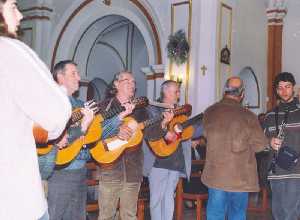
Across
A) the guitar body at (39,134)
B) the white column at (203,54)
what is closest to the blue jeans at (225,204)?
the guitar body at (39,134)

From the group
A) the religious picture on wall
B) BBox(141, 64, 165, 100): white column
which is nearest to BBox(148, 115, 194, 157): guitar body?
the religious picture on wall

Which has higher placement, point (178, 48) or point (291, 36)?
point (291, 36)

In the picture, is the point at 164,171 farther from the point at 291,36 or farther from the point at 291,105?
the point at 291,36

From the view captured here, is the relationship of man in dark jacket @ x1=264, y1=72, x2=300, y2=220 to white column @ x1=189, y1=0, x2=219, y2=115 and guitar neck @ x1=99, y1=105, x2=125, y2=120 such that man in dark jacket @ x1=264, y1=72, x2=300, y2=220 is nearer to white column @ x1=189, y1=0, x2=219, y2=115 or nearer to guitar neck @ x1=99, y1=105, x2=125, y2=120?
guitar neck @ x1=99, y1=105, x2=125, y2=120

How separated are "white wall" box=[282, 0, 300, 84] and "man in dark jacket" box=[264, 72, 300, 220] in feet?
22.8

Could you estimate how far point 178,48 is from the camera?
28.7 ft

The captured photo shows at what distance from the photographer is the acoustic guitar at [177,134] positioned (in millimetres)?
4160

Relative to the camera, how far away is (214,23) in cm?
872

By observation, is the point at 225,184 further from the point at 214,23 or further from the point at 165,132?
the point at 214,23

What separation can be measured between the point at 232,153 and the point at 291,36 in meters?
7.64

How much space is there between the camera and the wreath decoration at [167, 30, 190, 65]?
870 centimetres

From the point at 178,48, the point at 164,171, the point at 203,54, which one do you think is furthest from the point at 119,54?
the point at 164,171

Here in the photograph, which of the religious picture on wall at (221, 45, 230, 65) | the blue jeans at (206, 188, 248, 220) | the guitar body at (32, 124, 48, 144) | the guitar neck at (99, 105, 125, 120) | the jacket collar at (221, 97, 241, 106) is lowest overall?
the blue jeans at (206, 188, 248, 220)

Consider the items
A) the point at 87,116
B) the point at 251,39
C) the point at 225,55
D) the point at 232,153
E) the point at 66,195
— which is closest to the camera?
the point at 87,116
